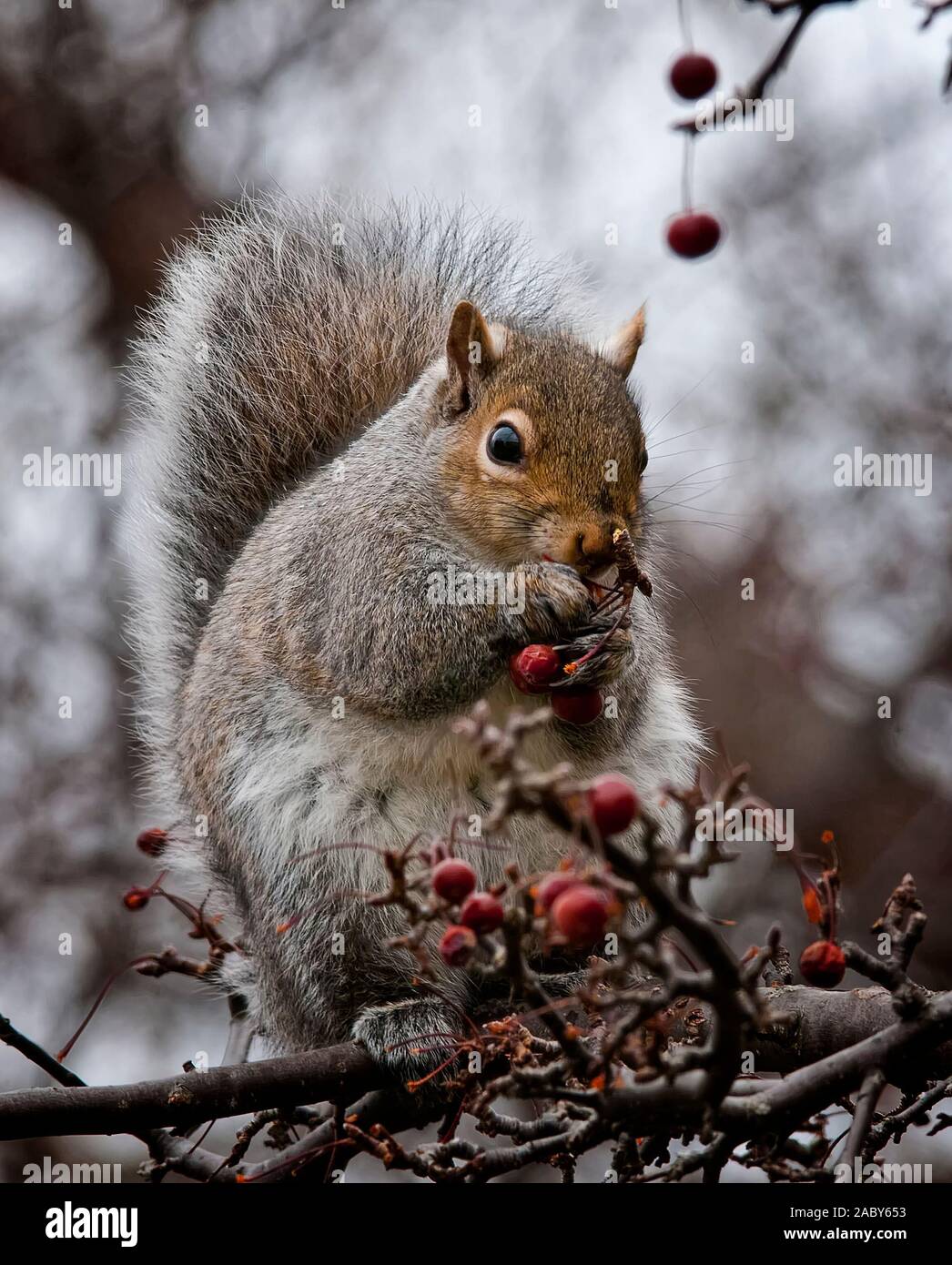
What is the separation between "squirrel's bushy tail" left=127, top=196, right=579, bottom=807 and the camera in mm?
3604

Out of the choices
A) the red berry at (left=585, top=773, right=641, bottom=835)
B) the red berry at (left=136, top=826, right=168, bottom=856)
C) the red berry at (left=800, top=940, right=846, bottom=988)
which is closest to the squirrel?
the red berry at (left=136, top=826, right=168, bottom=856)

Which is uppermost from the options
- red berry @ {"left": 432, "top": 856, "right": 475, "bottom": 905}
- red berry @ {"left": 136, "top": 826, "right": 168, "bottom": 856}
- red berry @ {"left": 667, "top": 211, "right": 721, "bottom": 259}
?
red berry @ {"left": 667, "top": 211, "right": 721, "bottom": 259}

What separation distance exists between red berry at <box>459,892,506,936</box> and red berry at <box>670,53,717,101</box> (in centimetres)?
94

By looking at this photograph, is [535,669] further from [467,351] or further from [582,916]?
[582,916]

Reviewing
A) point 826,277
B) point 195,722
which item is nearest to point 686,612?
point 826,277

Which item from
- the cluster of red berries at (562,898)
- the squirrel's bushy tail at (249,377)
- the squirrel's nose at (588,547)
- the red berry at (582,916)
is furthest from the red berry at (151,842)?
the red berry at (582,916)

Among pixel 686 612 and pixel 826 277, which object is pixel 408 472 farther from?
pixel 826 277

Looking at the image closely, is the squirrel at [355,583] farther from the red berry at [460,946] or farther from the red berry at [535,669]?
the red berry at [460,946]

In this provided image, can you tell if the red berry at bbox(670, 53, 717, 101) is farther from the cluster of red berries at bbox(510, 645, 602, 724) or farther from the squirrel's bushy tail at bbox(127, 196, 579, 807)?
the squirrel's bushy tail at bbox(127, 196, 579, 807)

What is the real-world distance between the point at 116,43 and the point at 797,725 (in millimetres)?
3554

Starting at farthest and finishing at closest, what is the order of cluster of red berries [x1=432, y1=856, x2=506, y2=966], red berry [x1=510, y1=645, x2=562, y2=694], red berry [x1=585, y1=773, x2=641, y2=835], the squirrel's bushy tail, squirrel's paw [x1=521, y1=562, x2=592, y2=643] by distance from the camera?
Result: the squirrel's bushy tail
squirrel's paw [x1=521, y1=562, x2=592, y2=643]
red berry [x1=510, y1=645, x2=562, y2=694]
cluster of red berries [x1=432, y1=856, x2=506, y2=966]
red berry [x1=585, y1=773, x2=641, y2=835]

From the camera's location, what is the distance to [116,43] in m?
4.96

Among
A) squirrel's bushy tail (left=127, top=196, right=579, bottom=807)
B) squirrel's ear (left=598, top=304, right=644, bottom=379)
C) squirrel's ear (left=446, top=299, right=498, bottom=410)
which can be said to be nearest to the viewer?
squirrel's ear (left=446, top=299, right=498, bottom=410)

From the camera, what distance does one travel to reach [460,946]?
1402mm
